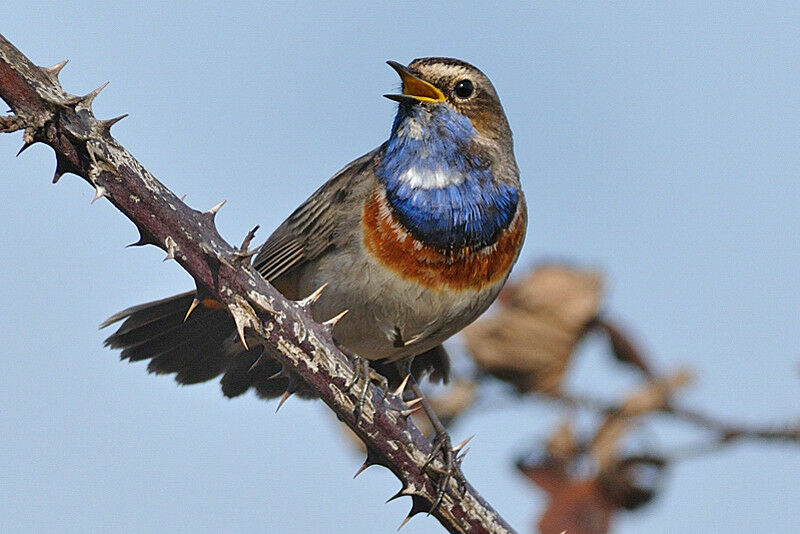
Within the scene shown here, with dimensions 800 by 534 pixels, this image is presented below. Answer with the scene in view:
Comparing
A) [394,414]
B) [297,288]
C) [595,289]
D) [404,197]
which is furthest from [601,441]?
[297,288]

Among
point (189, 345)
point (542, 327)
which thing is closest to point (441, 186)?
point (542, 327)

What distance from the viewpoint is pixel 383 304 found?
18.6ft

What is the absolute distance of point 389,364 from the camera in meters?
6.55

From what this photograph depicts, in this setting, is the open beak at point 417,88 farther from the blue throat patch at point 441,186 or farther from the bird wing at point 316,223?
the bird wing at point 316,223

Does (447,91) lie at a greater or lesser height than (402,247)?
greater

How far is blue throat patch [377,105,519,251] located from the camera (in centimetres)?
569

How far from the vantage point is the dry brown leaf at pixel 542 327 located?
4.87 metres

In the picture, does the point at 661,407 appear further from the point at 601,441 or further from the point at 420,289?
the point at 420,289

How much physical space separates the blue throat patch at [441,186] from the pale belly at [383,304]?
0.25 m

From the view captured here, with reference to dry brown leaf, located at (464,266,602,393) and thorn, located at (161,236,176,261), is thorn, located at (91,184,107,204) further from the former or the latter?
dry brown leaf, located at (464,266,602,393)

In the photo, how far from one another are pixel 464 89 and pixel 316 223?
107 centimetres

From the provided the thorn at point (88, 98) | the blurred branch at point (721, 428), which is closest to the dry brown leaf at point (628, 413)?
the blurred branch at point (721, 428)

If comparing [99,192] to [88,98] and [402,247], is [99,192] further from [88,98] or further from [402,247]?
[402,247]

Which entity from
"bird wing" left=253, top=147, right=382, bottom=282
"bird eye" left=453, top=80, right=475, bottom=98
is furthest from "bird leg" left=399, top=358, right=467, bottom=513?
"bird eye" left=453, top=80, right=475, bottom=98
